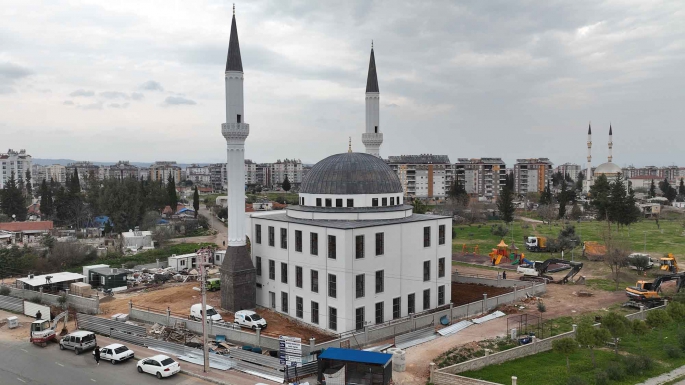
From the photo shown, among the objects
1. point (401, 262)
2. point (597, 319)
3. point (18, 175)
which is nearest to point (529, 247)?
point (597, 319)

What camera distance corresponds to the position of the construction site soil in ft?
119

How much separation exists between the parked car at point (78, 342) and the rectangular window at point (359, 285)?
15.3 meters

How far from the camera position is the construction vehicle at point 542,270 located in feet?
139

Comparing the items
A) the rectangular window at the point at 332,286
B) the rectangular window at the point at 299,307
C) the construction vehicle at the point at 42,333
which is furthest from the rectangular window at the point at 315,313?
the construction vehicle at the point at 42,333

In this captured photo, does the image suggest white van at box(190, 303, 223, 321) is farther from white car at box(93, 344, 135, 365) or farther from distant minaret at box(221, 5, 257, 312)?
white car at box(93, 344, 135, 365)

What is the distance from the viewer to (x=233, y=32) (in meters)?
34.8

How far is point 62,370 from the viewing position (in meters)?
24.3

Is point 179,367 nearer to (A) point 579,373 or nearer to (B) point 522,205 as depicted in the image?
(A) point 579,373

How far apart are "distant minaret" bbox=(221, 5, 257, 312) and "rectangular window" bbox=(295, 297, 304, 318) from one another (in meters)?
4.16

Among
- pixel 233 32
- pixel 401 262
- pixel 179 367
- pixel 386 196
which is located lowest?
pixel 179 367

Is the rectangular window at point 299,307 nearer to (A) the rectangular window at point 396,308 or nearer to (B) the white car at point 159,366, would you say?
(A) the rectangular window at point 396,308

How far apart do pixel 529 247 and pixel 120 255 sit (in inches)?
1960

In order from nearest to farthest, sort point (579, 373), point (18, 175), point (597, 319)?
point (579, 373)
point (597, 319)
point (18, 175)

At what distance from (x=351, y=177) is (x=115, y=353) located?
18165 mm
